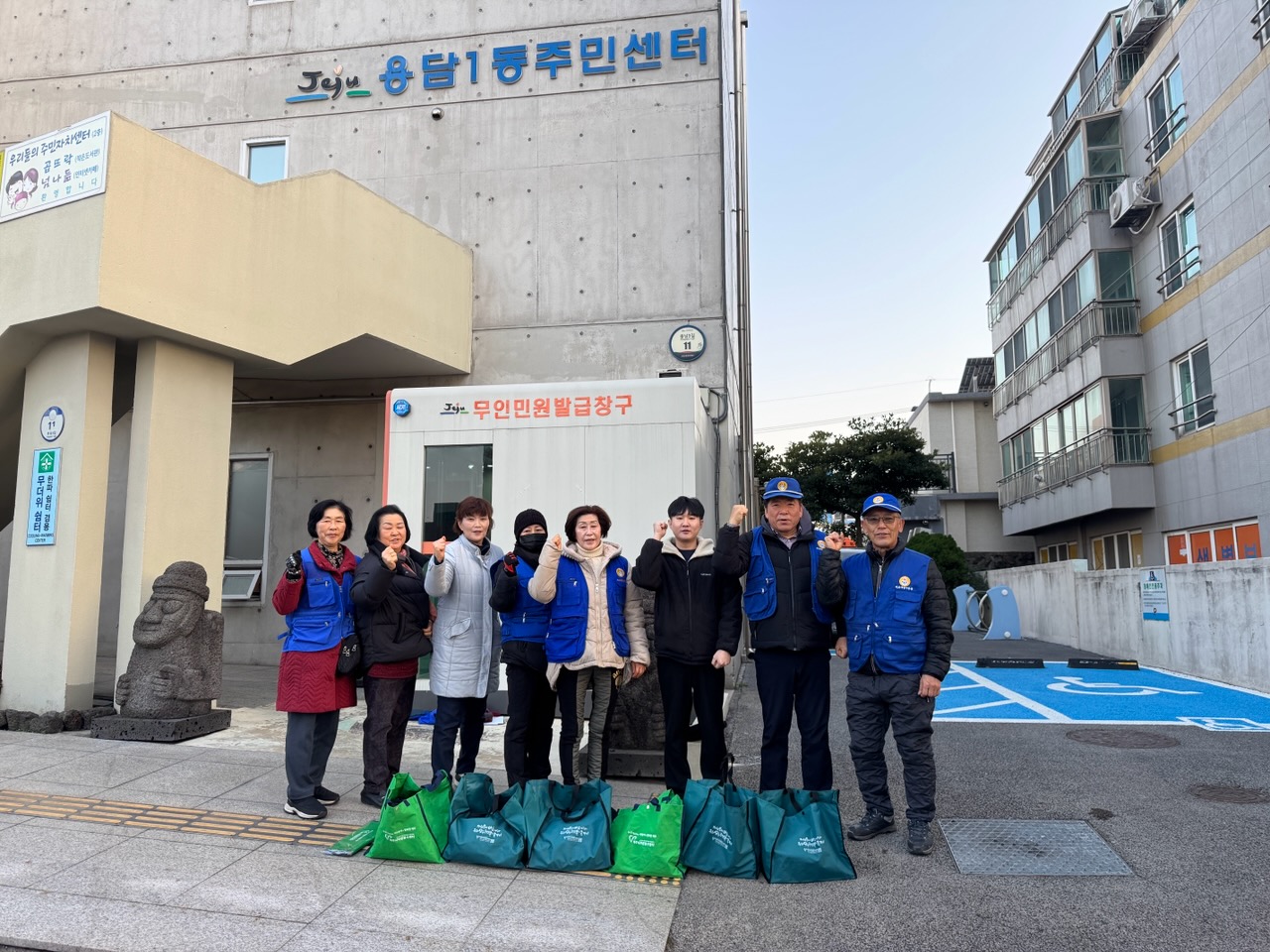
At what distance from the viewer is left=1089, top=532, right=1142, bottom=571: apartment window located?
2165 cm

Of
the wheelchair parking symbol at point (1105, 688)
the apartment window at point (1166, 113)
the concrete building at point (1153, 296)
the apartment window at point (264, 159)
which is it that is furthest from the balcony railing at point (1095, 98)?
the apartment window at point (264, 159)

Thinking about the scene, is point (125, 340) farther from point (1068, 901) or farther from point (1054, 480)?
point (1054, 480)

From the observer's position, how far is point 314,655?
4.95m

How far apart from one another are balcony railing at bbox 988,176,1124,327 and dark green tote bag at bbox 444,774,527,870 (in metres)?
23.2

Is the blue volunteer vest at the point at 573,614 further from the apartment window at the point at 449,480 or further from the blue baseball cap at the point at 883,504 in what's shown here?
the apartment window at the point at 449,480

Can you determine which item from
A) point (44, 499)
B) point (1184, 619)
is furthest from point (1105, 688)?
point (44, 499)

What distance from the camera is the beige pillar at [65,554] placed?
753cm

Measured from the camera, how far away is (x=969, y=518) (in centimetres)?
3750

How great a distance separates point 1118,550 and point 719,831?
22.4m

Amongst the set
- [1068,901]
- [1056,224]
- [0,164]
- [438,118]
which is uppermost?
[1056,224]

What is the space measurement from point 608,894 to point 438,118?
1118cm

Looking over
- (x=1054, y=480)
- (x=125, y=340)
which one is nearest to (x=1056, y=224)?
(x=1054, y=480)

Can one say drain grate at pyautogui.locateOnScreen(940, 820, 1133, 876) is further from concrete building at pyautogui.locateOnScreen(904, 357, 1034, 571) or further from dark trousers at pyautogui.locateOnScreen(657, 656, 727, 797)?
concrete building at pyautogui.locateOnScreen(904, 357, 1034, 571)

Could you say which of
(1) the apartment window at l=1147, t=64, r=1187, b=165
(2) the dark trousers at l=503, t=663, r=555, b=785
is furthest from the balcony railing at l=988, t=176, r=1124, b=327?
(2) the dark trousers at l=503, t=663, r=555, b=785
